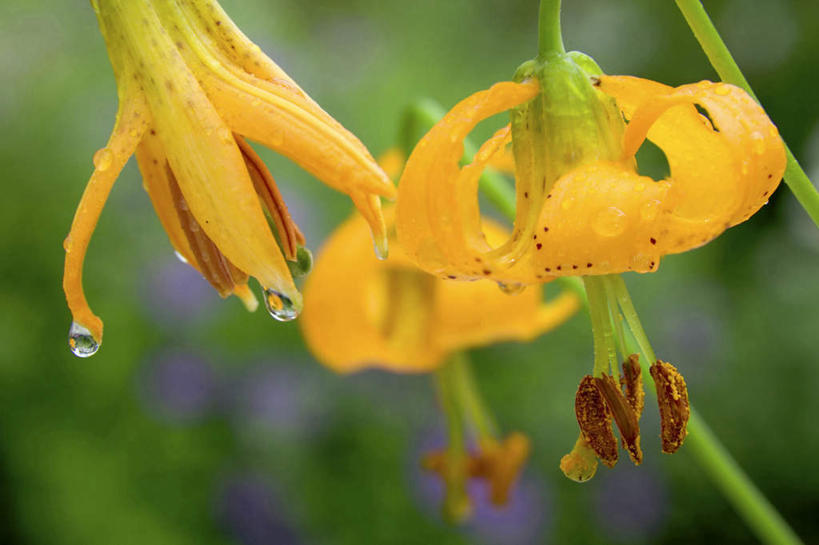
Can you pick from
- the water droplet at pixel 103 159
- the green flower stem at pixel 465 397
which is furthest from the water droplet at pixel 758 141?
the green flower stem at pixel 465 397

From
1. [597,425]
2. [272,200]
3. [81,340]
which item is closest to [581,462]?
[597,425]

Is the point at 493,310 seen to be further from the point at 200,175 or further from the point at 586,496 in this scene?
the point at 586,496

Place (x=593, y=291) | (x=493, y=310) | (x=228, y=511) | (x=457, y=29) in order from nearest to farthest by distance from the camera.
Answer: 1. (x=593, y=291)
2. (x=493, y=310)
3. (x=228, y=511)
4. (x=457, y=29)

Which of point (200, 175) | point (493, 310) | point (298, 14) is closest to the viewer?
point (200, 175)

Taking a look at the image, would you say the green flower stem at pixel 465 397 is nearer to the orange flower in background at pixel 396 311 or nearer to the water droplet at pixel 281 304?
the orange flower in background at pixel 396 311


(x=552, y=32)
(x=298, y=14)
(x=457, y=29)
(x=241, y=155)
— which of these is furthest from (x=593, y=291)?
(x=298, y=14)

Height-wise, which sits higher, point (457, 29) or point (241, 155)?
point (241, 155)

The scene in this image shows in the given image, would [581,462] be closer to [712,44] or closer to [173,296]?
[712,44]
